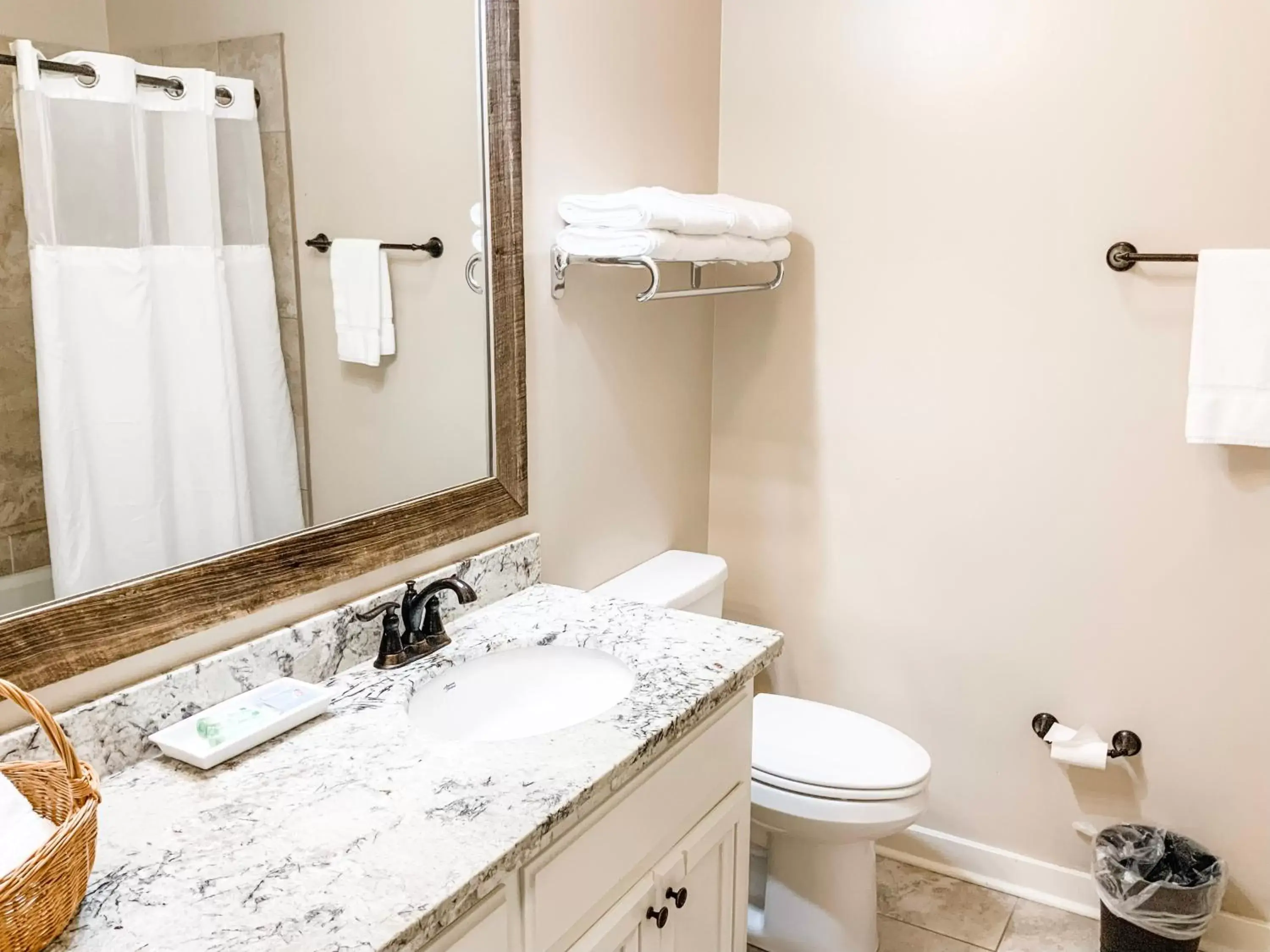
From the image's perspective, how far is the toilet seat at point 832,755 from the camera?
6.30 ft

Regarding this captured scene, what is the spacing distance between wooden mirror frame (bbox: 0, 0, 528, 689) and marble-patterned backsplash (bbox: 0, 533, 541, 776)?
0.05 metres

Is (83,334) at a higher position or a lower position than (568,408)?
higher

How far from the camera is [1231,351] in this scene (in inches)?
73.1

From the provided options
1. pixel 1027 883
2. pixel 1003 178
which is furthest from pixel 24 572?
pixel 1027 883

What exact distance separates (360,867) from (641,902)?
500 millimetres

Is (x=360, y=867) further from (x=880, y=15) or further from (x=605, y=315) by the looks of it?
(x=880, y=15)

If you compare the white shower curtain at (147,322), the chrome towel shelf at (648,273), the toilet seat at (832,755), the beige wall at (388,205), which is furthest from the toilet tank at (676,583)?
the white shower curtain at (147,322)

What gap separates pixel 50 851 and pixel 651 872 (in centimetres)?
78

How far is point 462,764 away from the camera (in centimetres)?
119

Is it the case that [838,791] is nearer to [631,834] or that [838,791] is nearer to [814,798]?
[814,798]

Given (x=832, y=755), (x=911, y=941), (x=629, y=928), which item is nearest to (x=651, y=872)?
(x=629, y=928)

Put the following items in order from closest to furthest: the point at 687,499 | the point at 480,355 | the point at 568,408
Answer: the point at 480,355 → the point at 568,408 → the point at 687,499

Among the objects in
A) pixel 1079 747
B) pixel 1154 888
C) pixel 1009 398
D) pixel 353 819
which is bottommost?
pixel 1154 888

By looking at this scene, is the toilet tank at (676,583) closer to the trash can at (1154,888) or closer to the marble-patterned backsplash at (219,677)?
the marble-patterned backsplash at (219,677)
